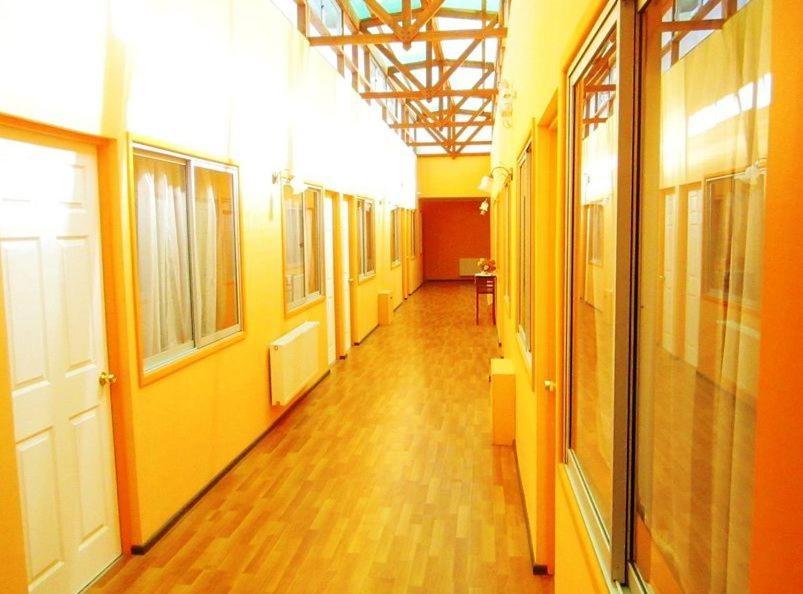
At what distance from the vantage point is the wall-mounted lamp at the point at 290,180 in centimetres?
532

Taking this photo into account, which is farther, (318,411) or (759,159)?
(318,411)

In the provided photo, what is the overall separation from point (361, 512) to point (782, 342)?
3372 millimetres

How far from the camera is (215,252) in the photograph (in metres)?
4.23

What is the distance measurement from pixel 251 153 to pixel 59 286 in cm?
228

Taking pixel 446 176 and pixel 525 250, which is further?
pixel 446 176

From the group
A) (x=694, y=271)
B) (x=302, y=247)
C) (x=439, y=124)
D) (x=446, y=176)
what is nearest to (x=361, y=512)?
(x=694, y=271)

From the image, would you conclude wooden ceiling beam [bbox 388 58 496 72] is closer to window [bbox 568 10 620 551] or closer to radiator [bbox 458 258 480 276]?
radiator [bbox 458 258 480 276]

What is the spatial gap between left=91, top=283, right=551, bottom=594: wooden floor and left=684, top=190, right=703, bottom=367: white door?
199cm

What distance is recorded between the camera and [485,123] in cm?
1390

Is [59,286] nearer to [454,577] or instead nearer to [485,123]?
[454,577]

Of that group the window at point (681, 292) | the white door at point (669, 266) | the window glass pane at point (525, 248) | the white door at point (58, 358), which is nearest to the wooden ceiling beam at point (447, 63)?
the window glass pane at point (525, 248)

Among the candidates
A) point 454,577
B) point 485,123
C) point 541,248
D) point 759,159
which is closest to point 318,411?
point 454,577

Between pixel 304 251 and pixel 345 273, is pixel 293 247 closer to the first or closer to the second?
pixel 304 251

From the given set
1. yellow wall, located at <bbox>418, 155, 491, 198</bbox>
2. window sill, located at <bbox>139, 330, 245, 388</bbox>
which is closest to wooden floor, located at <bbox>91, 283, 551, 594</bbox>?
window sill, located at <bbox>139, 330, 245, 388</bbox>
